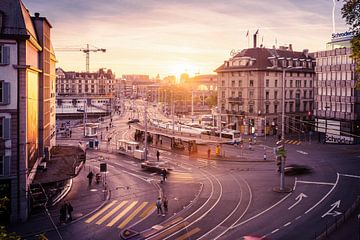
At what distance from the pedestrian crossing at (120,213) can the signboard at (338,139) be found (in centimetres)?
5109

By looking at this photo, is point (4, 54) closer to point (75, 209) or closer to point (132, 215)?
point (75, 209)

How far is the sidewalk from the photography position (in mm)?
30469

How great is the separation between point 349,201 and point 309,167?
16730 millimetres

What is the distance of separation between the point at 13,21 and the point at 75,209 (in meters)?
16.9

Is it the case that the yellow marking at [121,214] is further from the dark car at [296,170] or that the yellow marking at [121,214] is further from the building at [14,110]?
the dark car at [296,170]

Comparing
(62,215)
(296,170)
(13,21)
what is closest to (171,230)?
(62,215)

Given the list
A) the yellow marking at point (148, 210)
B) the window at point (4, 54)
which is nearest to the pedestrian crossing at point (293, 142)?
the yellow marking at point (148, 210)

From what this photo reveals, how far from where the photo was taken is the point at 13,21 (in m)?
32.6

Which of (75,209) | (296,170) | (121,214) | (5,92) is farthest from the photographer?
(296,170)

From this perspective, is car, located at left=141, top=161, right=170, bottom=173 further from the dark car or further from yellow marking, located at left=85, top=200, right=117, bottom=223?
the dark car

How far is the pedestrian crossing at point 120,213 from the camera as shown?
105ft

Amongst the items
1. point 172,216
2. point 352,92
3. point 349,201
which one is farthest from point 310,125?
point 172,216

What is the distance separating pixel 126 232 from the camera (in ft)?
94.1

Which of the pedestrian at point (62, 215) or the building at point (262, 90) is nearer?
the pedestrian at point (62, 215)
